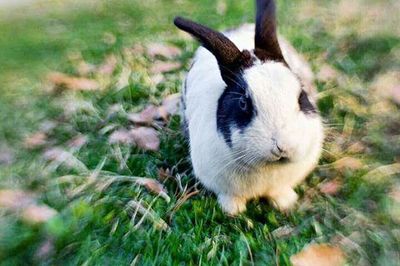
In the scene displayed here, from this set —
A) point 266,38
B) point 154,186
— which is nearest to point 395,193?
point 266,38

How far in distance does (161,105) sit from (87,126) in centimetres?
51

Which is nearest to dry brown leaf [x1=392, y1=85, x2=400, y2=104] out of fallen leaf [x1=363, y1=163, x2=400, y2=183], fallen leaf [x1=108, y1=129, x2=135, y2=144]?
fallen leaf [x1=363, y1=163, x2=400, y2=183]

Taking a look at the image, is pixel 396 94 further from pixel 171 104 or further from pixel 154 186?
pixel 154 186

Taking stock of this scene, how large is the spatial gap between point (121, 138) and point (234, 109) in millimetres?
1144

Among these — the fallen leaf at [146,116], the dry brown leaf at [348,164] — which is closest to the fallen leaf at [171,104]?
the fallen leaf at [146,116]

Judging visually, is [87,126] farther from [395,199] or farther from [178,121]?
[395,199]

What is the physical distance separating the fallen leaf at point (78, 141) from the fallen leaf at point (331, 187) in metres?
1.47

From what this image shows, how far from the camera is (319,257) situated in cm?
277

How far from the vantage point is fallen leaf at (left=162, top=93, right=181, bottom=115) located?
175 inches

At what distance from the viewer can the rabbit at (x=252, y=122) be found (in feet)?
9.61

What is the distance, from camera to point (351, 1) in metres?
6.36

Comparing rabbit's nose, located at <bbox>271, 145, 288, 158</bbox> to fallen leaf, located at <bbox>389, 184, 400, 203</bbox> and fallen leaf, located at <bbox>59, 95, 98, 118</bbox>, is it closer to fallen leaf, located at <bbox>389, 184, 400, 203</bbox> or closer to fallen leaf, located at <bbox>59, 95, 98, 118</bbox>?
fallen leaf, located at <bbox>389, 184, 400, 203</bbox>

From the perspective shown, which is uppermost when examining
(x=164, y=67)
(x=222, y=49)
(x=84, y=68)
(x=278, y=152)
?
(x=222, y=49)

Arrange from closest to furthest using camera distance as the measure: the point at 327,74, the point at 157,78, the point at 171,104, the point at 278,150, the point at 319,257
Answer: the point at 319,257 → the point at 278,150 → the point at 171,104 → the point at 327,74 → the point at 157,78
